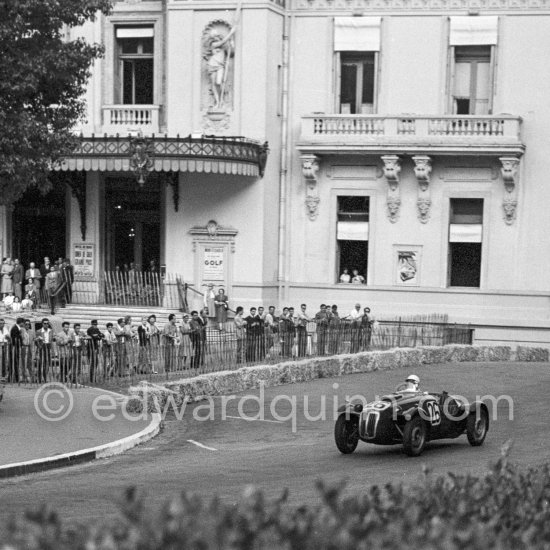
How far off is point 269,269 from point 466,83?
27.2 ft

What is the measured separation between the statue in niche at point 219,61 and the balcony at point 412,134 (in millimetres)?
2649

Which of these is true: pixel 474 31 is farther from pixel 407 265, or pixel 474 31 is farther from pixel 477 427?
pixel 477 427

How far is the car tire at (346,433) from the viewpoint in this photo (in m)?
18.1

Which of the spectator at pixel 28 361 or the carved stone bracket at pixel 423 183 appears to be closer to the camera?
the spectator at pixel 28 361

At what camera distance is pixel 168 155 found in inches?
1414

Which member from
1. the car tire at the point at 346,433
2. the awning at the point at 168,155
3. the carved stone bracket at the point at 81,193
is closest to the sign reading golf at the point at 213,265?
the awning at the point at 168,155

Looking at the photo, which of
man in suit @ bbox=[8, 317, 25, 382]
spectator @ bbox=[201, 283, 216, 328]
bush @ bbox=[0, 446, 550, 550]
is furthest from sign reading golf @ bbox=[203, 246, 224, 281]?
bush @ bbox=[0, 446, 550, 550]

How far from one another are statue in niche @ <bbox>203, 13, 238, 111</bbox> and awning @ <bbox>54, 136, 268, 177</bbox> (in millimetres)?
1695

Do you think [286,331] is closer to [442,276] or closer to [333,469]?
[442,276]

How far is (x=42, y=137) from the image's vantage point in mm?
21516

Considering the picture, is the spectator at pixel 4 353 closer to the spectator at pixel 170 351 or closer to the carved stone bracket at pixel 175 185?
the spectator at pixel 170 351

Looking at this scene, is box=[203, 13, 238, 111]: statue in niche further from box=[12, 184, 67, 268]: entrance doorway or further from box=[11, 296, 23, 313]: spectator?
box=[11, 296, 23, 313]: spectator

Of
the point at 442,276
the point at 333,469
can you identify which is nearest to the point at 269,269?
the point at 442,276

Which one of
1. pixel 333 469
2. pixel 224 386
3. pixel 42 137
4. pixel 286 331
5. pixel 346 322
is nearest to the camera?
pixel 333 469
